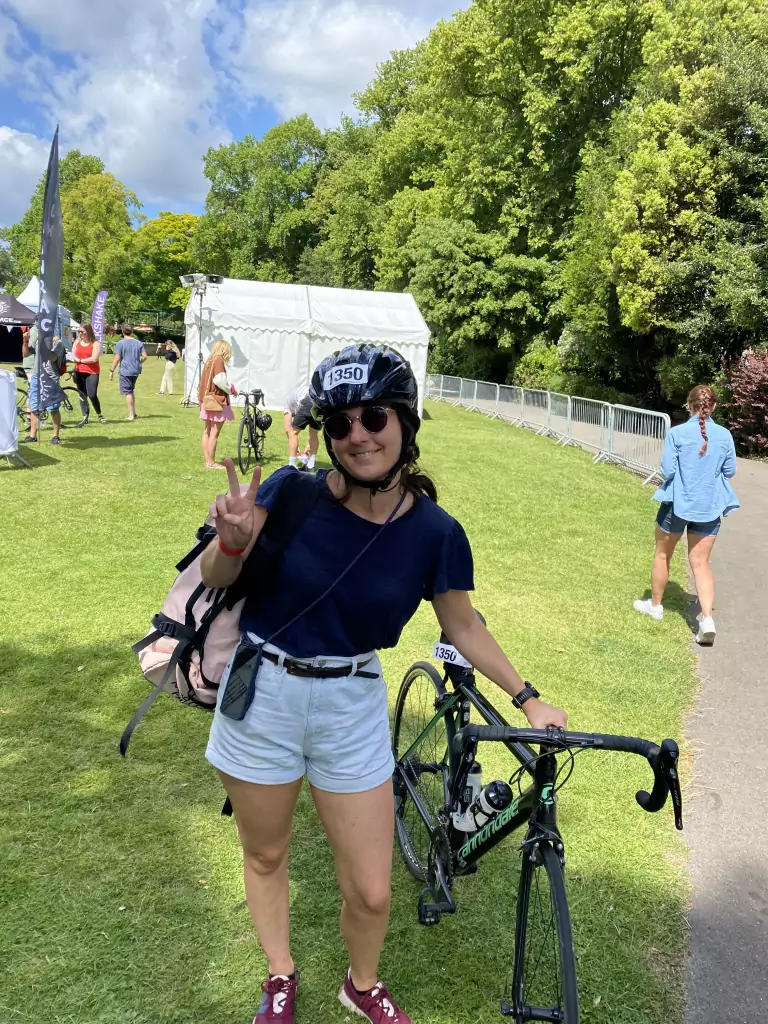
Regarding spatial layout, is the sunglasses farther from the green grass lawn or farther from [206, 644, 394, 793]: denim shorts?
the green grass lawn

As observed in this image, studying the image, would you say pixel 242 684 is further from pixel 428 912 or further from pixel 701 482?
pixel 701 482

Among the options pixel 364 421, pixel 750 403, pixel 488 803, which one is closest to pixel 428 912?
pixel 488 803

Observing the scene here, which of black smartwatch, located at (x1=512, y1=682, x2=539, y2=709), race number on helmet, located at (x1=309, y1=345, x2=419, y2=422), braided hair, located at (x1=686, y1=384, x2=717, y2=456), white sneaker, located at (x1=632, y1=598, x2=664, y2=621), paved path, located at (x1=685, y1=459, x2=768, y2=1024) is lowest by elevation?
paved path, located at (x1=685, y1=459, x2=768, y2=1024)

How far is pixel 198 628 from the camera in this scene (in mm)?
1984

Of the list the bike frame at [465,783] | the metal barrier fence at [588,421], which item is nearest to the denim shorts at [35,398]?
the metal barrier fence at [588,421]

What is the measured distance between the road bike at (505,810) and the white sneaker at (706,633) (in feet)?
10.6

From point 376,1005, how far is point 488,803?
0.74 metres

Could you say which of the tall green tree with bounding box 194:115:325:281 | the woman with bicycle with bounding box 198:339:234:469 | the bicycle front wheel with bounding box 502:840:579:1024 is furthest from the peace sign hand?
the tall green tree with bounding box 194:115:325:281

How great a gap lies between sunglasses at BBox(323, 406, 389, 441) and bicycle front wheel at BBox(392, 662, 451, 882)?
1.30 m

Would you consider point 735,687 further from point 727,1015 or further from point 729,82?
point 729,82

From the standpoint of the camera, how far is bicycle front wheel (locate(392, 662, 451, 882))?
2.72m

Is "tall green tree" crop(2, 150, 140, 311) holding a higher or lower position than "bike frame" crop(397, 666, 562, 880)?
higher

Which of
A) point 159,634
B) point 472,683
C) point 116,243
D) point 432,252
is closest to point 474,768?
point 472,683

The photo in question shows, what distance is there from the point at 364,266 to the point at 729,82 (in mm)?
31860
